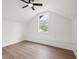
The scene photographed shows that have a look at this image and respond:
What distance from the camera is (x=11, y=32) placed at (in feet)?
17.4

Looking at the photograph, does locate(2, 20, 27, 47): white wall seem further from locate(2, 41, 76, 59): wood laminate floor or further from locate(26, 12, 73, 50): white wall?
locate(26, 12, 73, 50): white wall

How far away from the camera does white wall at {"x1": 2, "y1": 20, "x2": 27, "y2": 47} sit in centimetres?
477

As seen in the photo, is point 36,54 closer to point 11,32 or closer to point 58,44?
point 58,44

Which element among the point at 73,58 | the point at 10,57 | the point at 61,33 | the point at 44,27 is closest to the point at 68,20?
the point at 61,33

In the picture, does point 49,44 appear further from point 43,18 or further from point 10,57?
point 10,57

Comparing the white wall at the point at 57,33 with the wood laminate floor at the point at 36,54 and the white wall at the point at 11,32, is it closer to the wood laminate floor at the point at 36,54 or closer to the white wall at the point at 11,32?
the wood laminate floor at the point at 36,54

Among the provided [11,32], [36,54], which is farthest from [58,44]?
[11,32]

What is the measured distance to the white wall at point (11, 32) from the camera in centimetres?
477

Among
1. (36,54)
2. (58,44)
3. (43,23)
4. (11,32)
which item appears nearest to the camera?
(36,54)

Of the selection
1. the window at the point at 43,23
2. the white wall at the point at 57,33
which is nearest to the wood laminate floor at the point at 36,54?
the white wall at the point at 57,33

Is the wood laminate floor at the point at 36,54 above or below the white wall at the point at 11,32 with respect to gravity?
below

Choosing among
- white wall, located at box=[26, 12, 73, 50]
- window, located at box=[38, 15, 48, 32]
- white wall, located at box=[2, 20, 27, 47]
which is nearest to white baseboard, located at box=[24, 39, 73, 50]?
white wall, located at box=[26, 12, 73, 50]

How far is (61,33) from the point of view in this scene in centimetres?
478

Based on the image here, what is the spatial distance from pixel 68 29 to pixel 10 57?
3603mm
